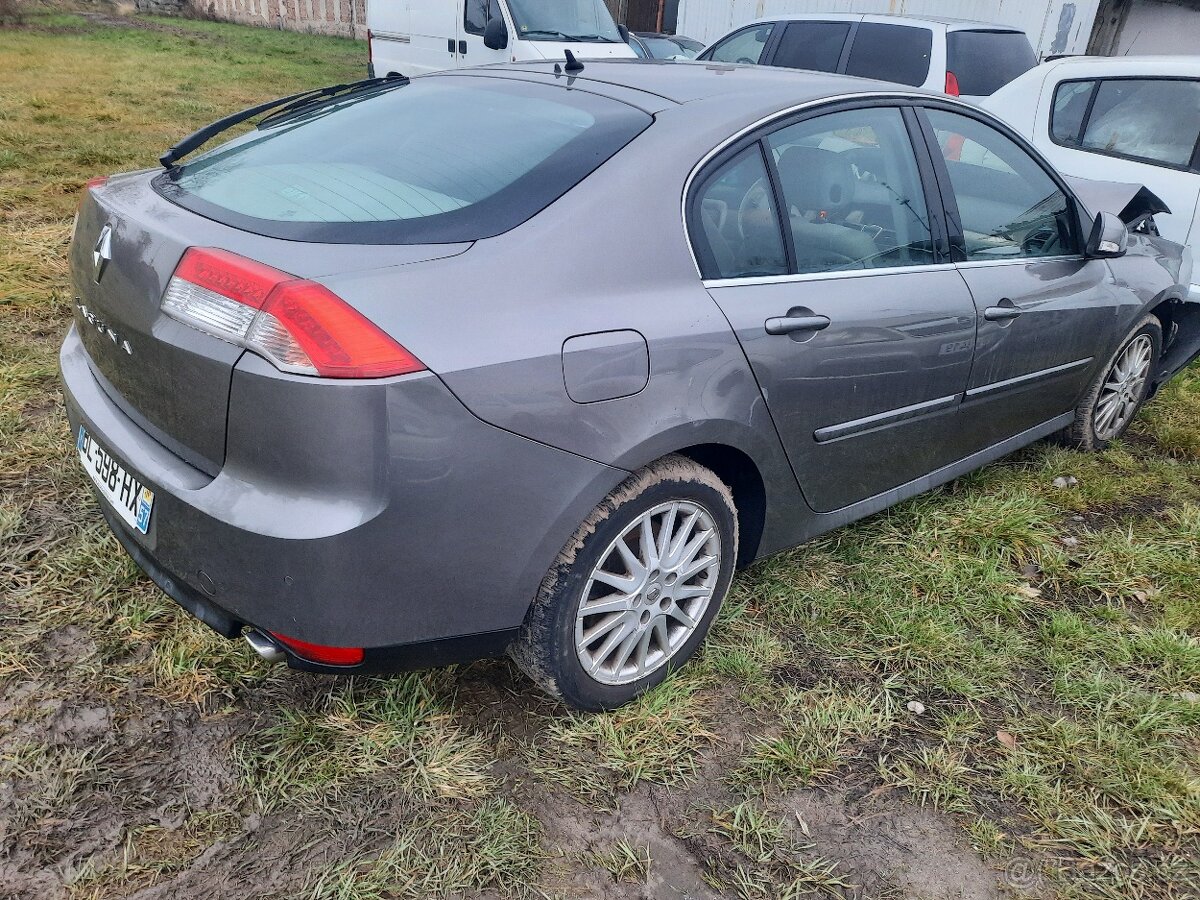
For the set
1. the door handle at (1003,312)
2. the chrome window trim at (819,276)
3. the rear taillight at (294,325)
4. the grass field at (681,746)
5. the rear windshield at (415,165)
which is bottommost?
the grass field at (681,746)

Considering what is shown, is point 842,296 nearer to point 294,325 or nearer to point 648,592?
point 648,592

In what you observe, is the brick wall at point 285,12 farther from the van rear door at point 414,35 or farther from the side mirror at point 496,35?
the side mirror at point 496,35

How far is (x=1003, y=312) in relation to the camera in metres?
3.02

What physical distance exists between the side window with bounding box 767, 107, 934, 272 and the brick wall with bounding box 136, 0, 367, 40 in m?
22.9

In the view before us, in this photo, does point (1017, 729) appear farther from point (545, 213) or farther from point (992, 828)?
point (545, 213)

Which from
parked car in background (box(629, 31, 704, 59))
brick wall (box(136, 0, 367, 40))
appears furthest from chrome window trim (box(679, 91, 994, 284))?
brick wall (box(136, 0, 367, 40))

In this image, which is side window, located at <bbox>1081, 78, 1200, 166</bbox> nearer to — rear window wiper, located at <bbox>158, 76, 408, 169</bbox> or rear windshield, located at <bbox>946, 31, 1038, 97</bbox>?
rear windshield, located at <bbox>946, 31, 1038, 97</bbox>

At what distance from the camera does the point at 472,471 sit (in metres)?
1.83

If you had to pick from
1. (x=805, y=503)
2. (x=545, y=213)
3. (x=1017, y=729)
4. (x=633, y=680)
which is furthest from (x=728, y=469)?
(x=1017, y=729)

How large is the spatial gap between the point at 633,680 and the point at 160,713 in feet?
3.89

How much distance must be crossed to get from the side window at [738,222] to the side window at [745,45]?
648 cm

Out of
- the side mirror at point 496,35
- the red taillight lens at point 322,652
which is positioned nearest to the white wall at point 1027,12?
the side mirror at point 496,35

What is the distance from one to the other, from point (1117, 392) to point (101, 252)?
397cm

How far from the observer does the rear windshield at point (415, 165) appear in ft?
6.62
